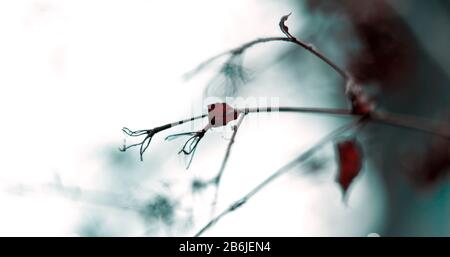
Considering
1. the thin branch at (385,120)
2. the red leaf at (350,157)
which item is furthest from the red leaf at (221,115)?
the red leaf at (350,157)

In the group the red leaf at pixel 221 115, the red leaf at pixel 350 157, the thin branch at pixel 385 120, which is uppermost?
the red leaf at pixel 221 115

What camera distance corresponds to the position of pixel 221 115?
659mm

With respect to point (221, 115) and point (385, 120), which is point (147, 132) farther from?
point (385, 120)

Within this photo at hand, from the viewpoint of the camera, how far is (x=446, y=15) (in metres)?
0.84

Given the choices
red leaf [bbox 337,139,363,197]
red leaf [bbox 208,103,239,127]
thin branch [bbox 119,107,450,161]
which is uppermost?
red leaf [bbox 208,103,239,127]

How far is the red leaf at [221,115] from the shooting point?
656 mm

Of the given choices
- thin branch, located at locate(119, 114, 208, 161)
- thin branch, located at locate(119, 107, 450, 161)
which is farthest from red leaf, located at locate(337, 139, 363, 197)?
thin branch, located at locate(119, 114, 208, 161)

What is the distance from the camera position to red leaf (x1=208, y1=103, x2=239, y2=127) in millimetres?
656

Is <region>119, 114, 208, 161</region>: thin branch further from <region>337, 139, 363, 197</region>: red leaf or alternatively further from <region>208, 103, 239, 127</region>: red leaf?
<region>337, 139, 363, 197</region>: red leaf

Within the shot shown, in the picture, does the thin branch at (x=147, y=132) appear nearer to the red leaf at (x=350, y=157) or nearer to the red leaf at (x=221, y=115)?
the red leaf at (x=221, y=115)

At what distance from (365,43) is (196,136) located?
1.63 feet

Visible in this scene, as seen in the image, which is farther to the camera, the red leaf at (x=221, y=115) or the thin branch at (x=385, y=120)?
the red leaf at (x=221, y=115)

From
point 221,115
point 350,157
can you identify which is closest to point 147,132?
point 221,115
